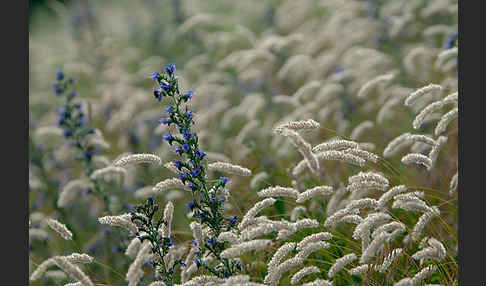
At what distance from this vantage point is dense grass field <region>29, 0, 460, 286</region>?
374 centimetres

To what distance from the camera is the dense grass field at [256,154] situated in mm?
3738

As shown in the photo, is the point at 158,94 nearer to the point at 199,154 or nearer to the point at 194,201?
the point at 199,154

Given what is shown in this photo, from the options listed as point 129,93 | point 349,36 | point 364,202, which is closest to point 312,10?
point 349,36

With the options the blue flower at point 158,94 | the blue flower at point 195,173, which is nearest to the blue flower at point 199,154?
the blue flower at point 195,173

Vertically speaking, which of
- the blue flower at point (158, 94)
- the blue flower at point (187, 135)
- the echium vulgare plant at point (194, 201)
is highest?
the blue flower at point (158, 94)

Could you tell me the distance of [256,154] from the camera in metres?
6.66

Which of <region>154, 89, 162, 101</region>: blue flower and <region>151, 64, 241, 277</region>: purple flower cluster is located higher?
<region>154, 89, 162, 101</region>: blue flower

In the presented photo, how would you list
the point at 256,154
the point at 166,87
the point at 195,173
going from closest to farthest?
the point at 195,173, the point at 166,87, the point at 256,154

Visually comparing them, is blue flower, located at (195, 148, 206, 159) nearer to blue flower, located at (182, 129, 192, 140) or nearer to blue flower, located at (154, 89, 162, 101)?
blue flower, located at (182, 129, 192, 140)

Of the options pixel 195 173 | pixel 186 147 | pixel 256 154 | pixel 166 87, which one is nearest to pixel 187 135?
pixel 186 147

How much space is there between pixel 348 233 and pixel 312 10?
8.91 metres

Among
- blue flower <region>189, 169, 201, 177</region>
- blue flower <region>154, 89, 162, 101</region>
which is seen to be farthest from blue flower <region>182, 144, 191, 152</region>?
blue flower <region>154, 89, 162, 101</region>

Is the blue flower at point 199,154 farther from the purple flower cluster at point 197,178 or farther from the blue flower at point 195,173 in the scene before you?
the blue flower at point 195,173

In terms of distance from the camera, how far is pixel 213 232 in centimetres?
388
